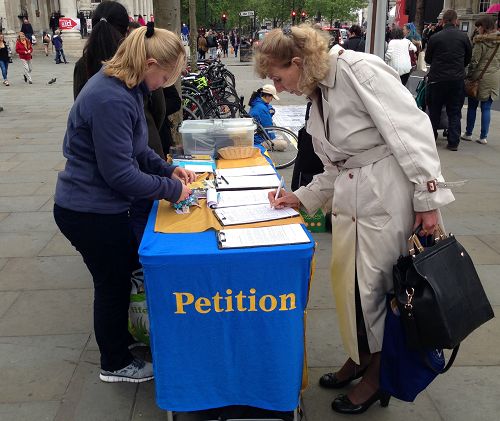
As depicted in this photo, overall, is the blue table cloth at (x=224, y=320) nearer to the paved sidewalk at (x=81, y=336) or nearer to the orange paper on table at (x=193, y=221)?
the orange paper on table at (x=193, y=221)

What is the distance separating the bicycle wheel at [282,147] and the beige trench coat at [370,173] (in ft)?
16.4

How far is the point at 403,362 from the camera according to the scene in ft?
7.66

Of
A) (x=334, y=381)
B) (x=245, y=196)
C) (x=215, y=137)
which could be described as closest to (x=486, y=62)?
(x=215, y=137)

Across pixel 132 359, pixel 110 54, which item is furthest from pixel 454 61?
pixel 132 359

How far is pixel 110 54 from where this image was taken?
3.07 m

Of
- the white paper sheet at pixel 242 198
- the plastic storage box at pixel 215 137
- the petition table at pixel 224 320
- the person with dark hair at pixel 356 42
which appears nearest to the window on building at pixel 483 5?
the person with dark hair at pixel 356 42

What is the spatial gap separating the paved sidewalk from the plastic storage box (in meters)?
1.22

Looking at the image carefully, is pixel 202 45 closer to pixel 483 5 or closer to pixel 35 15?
pixel 483 5

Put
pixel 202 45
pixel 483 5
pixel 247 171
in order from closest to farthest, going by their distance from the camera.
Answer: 1. pixel 247 171
2. pixel 202 45
3. pixel 483 5

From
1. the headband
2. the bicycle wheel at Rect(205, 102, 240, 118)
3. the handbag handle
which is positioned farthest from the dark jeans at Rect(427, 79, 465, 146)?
the headband

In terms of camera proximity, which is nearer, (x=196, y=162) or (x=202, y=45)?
(x=196, y=162)

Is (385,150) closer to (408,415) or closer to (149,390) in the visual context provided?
(408,415)

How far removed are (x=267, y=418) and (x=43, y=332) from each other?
1.68m

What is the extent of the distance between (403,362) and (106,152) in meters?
1.54
